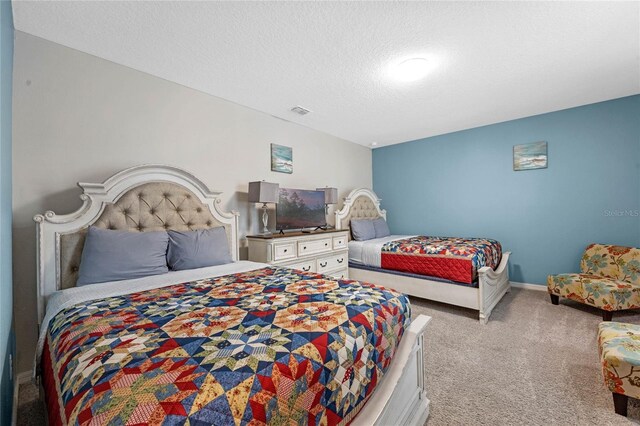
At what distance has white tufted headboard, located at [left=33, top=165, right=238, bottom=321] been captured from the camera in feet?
5.87

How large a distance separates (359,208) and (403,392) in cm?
351

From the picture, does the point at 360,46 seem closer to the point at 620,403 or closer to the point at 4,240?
the point at 4,240

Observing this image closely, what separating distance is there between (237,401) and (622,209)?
15.3ft

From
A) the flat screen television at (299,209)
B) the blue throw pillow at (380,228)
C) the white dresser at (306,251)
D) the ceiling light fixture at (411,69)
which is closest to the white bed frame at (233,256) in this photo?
the white dresser at (306,251)

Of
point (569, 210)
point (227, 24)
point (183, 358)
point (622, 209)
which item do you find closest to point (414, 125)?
point (569, 210)

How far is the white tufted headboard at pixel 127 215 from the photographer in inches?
70.4

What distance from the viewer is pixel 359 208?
15.3 ft

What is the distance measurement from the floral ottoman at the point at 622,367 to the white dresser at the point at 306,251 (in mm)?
2402

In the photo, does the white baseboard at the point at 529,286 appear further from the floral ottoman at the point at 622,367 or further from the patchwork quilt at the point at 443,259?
the floral ottoman at the point at 622,367

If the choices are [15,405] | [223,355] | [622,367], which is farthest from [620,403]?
[15,405]

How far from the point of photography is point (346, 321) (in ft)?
3.57

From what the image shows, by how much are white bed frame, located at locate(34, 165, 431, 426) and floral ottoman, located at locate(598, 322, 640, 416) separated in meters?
1.02

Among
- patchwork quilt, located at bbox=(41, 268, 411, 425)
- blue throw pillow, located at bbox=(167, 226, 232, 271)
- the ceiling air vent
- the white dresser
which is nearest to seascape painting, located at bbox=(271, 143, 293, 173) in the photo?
the ceiling air vent

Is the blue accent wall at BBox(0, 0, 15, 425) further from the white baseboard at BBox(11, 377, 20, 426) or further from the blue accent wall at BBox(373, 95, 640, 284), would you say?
the blue accent wall at BBox(373, 95, 640, 284)
